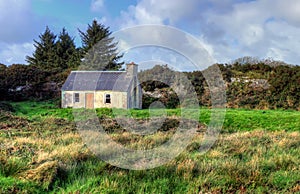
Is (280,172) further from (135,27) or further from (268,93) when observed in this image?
(268,93)

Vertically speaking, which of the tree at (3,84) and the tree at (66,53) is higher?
the tree at (66,53)

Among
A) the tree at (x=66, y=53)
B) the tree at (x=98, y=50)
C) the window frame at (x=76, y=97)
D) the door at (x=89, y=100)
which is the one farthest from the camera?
the tree at (x=66, y=53)

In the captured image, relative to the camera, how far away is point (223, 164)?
291 inches

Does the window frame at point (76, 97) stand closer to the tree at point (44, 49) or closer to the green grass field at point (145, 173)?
the green grass field at point (145, 173)

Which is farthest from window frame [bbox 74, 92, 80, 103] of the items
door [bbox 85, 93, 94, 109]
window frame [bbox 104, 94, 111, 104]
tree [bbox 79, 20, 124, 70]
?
tree [bbox 79, 20, 124, 70]

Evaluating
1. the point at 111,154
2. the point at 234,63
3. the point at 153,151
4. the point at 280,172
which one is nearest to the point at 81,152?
the point at 111,154

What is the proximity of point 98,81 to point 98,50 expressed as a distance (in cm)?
1711

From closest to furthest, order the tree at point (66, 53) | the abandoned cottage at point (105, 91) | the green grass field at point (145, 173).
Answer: the green grass field at point (145, 173)
the abandoned cottage at point (105, 91)
the tree at point (66, 53)

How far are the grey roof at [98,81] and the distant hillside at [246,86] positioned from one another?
7.85ft

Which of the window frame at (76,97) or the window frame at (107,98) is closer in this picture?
the window frame at (107,98)

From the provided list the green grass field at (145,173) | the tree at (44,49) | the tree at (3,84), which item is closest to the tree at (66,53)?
the tree at (44,49)

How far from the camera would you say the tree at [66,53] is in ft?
148

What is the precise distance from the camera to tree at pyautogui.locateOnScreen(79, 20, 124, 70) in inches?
1613

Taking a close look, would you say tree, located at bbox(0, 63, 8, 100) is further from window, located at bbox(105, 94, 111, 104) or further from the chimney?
the chimney
